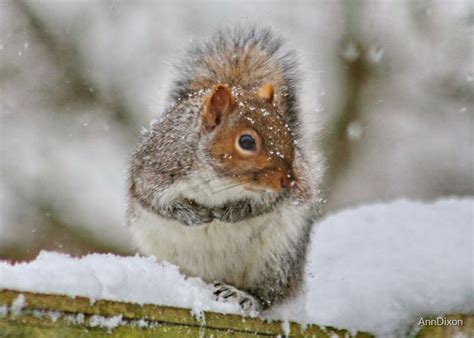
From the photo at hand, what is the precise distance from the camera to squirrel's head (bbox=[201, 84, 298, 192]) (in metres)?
2.53

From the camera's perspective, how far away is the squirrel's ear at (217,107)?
106 inches

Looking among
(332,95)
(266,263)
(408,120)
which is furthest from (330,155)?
(266,263)

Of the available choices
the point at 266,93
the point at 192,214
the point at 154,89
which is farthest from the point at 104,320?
the point at 154,89

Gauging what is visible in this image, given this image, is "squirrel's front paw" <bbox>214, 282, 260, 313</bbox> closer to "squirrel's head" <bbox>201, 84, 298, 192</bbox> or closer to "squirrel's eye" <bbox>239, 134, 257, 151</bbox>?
"squirrel's head" <bbox>201, 84, 298, 192</bbox>

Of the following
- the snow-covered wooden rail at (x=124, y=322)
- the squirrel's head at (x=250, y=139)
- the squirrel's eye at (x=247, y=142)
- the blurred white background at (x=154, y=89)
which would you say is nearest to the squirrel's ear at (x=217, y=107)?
the squirrel's head at (x=250, y=139)

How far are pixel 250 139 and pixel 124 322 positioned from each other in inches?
33.9

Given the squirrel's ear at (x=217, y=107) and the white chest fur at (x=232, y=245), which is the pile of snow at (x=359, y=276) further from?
the squirrel's ear at (x=217, y=107)

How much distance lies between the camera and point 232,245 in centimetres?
264

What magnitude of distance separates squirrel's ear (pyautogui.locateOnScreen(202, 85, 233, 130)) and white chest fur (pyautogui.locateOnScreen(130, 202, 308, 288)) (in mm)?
301

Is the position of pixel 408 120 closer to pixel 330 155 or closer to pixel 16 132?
pixel 330 155

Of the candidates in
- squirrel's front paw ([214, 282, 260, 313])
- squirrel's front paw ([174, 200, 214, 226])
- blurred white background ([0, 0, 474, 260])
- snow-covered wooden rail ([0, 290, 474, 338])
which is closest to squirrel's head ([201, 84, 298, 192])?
squirrel's front paw ([174, 200, 214, 226])

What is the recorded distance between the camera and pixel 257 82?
121 inches

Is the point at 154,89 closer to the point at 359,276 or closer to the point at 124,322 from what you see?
the point at 359,276

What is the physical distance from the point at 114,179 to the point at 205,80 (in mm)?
1634
